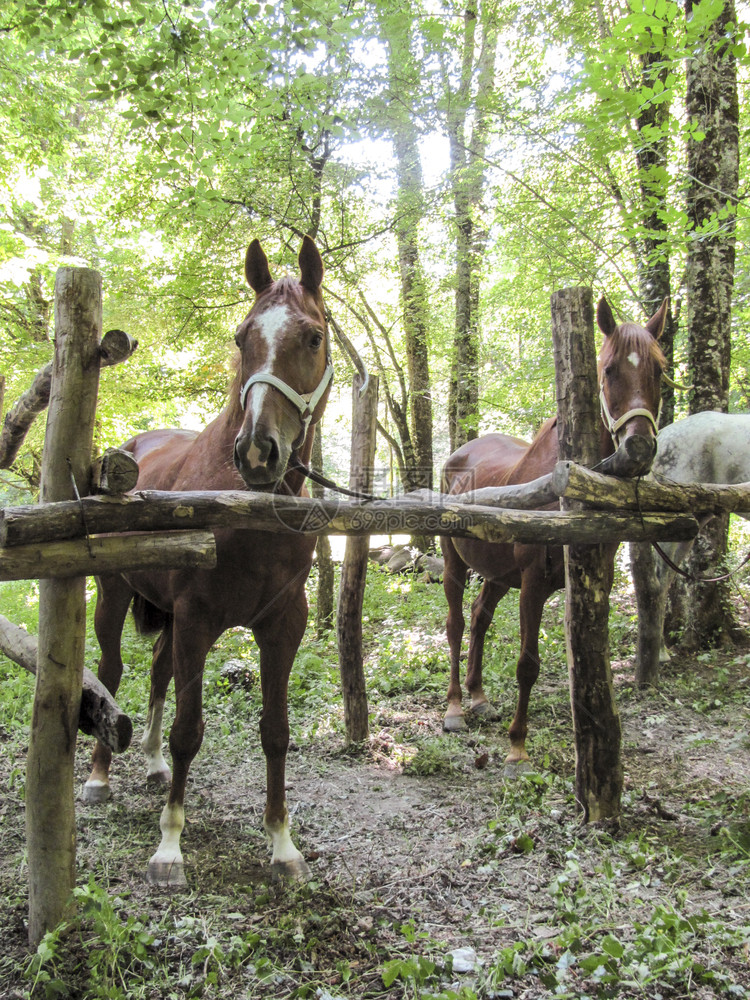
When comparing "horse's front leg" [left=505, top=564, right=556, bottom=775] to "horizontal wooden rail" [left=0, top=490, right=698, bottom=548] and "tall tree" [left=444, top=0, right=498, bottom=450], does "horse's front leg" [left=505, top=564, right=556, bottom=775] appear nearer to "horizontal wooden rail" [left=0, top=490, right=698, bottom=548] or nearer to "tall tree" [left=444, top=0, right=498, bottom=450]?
"horizontal wooden rail" [left=0, top=490, right=698, bottom=548]

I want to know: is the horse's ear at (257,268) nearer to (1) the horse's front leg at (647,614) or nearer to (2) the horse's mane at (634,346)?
(2) the horse's mane at (634,346)

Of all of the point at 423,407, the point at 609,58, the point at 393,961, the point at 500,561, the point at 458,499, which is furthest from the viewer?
the point at 423,407

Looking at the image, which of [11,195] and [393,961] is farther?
[11,195]

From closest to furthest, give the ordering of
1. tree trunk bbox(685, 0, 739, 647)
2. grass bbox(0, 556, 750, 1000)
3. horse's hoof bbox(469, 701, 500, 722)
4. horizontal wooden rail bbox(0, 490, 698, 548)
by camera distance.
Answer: grass bbox(0, 556, 750, 1000) < horizontal wooden rail bbox(0, 490, 698, 548) < horse's hoof bbox(469, 701, 500, 722) < tree trunk bbox(685, 0, 739, 647)

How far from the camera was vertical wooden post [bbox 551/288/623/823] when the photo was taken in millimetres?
3094

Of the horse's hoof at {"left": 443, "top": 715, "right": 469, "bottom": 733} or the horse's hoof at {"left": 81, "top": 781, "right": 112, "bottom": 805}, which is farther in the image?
the horse's hoof at {"left": 443, "top": 715, "right": 469, "bottom": 733}

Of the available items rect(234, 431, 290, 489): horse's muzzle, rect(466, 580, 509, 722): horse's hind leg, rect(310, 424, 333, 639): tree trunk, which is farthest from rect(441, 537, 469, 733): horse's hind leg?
rect(234, 431, 290, 489): horse's muzzle

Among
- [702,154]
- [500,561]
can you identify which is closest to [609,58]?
[702,154]

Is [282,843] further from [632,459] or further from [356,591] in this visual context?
[632,459]

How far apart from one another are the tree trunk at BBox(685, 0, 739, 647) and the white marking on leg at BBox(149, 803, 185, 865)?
17.1ft

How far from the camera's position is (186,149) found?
226 inches

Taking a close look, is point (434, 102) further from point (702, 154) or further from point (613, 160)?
point (702, 154)

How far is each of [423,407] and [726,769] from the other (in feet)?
30.3

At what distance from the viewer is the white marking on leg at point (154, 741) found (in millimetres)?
4070
